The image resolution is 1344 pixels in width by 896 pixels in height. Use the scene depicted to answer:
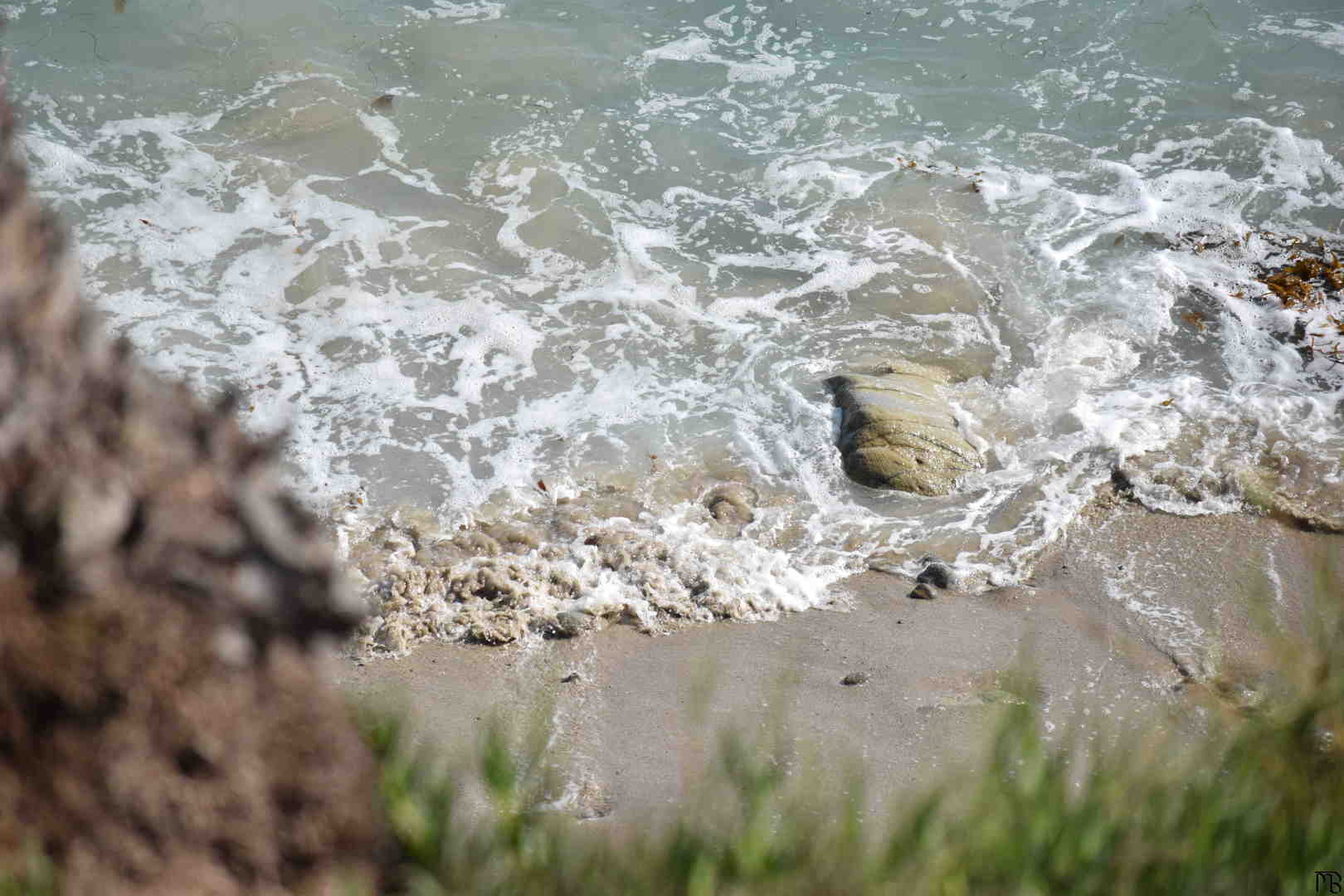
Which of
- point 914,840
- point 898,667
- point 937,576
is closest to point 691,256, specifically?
point 937,576

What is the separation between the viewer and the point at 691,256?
8758 mm

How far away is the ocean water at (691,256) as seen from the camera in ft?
20.1

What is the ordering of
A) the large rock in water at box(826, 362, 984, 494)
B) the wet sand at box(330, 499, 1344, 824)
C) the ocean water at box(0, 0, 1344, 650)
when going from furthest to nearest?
the large rock in water at box(826, 362, 984, 494)
the ocean water at box(0, 0, 1344, 650)
the wet sand at box(330, 499, 1344, 824)

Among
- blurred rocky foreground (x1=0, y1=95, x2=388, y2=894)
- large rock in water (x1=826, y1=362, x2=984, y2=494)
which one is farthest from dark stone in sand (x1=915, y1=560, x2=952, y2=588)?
blurred rocky foreground (x1=0, y1=95, x2=388, y2=894)

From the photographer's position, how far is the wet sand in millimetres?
4461

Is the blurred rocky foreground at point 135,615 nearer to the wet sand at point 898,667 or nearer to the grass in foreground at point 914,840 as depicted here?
the grass in foreground at point 914,840

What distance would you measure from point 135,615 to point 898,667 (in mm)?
4195

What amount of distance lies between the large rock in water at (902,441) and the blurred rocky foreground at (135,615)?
5.21 m

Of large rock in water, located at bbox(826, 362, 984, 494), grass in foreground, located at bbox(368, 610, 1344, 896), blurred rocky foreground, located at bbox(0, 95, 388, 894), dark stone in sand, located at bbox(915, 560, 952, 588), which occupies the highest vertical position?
blurred rocky foreground, located at bbox(0, 95, 388, 894)

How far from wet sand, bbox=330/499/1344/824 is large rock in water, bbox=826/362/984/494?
81cm

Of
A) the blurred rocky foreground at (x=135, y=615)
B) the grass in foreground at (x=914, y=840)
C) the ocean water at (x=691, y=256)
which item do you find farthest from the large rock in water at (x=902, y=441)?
the blurred rocky foreground at (x=135, y=615)

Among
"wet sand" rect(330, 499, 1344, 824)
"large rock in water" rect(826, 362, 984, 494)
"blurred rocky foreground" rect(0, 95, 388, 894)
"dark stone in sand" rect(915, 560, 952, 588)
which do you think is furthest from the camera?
"large rock in water" rect(826, 362, 984, 494)

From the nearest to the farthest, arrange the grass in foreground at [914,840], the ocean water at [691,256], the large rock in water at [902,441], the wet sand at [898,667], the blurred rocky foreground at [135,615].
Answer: the blurred rocky foreground at [135,615] → the grass in foreground at [914,840] → the wet sand at [898,667] → the ocean water at [691,256] → the large rock in water at [902,441]

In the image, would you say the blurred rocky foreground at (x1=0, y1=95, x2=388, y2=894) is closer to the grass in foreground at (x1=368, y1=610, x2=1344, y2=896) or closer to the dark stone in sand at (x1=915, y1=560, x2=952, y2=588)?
the grass in foreground at (x1=368, y1=610, x2=1344, y2=896)
